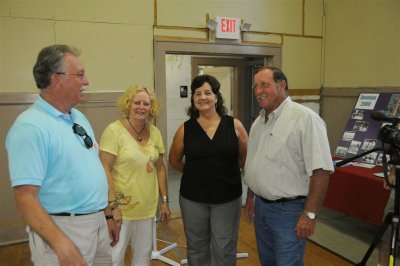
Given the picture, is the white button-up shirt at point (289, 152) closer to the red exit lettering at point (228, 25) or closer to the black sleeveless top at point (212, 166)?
the black sleeveless top at point (212, 166)

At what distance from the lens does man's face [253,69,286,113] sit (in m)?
1.81

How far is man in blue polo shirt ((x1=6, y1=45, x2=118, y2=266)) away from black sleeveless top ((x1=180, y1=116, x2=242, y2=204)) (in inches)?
25.4

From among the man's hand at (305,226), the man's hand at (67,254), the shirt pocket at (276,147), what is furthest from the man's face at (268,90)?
the man's hand at (67,254)

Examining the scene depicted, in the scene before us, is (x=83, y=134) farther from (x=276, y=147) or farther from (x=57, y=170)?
(x=276, y=147)

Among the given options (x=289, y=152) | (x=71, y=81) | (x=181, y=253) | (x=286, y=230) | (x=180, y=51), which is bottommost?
(x=181, y=253)

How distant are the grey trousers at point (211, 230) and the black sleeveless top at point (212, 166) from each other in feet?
0.18

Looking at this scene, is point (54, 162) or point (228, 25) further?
point (228, 25)

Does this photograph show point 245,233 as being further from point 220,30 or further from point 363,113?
point 220,30

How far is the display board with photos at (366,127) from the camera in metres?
3.51

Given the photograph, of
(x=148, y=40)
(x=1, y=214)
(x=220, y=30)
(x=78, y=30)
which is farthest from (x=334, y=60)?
(x=1, y=214)

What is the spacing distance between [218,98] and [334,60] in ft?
9.41

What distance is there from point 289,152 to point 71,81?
1.09 m

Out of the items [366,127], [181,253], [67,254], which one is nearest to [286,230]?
[67,254]

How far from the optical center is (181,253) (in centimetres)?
300
